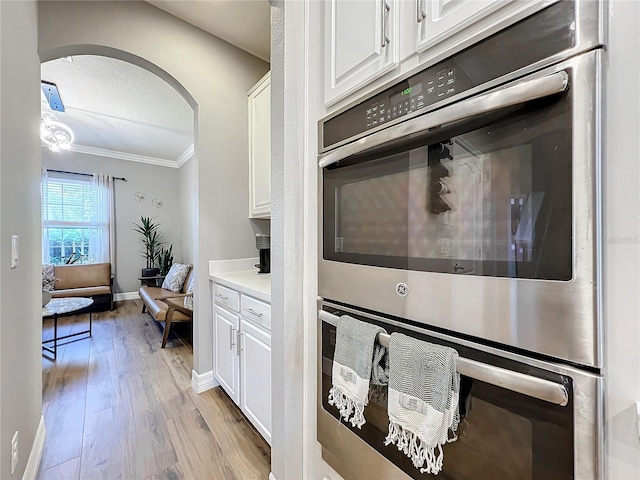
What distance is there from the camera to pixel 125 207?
211 inches

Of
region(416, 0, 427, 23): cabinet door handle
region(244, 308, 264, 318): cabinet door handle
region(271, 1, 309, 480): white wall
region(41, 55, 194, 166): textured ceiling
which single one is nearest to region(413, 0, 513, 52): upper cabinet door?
region(416, 0, 427, 23): cabinet door handle

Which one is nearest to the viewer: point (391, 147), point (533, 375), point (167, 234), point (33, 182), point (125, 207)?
point (533, 375)

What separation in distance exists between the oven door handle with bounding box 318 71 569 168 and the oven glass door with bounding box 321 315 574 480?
50 cm

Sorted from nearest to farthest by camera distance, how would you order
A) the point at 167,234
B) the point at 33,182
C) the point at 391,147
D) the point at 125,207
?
the point at 391,147 < the point at 33,182 < the point at 125,207 < the point at 167,234

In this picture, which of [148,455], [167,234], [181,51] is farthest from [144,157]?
[148,455]

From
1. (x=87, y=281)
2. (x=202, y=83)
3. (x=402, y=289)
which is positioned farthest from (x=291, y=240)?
(x=87, y=281)

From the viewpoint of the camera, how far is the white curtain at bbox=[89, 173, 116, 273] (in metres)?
5.09

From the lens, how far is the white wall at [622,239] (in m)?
0.46

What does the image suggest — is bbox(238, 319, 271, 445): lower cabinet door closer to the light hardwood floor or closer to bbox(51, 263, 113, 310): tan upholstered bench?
the light hardwood floor

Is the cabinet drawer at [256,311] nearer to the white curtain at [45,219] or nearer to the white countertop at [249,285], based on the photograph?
the white countertop at [249,285]

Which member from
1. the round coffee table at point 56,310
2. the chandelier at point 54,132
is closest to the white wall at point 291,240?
the round coffee table at point 56,310

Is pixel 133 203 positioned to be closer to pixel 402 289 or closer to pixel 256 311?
pixel 256 311

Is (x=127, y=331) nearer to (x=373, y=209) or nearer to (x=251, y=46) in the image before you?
(x=251, y=46)

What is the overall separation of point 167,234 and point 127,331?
2566mm
